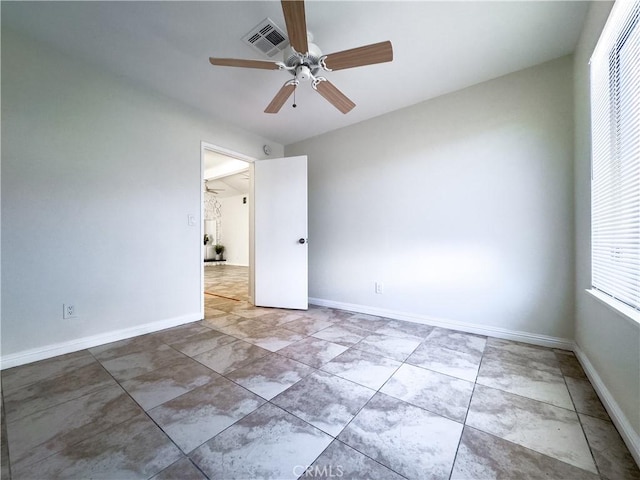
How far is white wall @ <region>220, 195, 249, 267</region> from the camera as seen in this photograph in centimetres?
837

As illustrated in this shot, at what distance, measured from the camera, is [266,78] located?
2.21 m

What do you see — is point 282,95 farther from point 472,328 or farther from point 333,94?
point 472,328

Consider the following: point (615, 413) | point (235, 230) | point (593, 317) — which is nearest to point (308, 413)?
point (615, 413)

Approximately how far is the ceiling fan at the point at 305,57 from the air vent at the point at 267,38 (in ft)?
0.43

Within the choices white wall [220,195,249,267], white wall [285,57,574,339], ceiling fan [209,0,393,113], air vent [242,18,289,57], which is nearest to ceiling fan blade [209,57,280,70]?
ceiling fan [209,0,393,113]

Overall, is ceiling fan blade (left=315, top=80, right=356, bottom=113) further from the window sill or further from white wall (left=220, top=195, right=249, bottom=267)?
white wall (left=220, top=195, right=249, bottom=267)

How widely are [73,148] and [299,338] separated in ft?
8.35

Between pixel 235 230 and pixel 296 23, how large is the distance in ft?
26.0

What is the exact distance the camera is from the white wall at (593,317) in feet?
3.51

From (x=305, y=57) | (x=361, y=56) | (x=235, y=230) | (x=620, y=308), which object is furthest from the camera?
Result: (x=235, y=230)

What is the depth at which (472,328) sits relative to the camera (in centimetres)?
239

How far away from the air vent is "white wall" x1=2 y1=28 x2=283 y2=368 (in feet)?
4.37

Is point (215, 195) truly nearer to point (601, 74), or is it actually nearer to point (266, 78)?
point (266, 78)

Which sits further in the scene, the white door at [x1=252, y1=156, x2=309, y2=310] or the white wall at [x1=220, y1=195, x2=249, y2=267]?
the white wall at [x1=220, y1=195, x2=249, y2=267]
